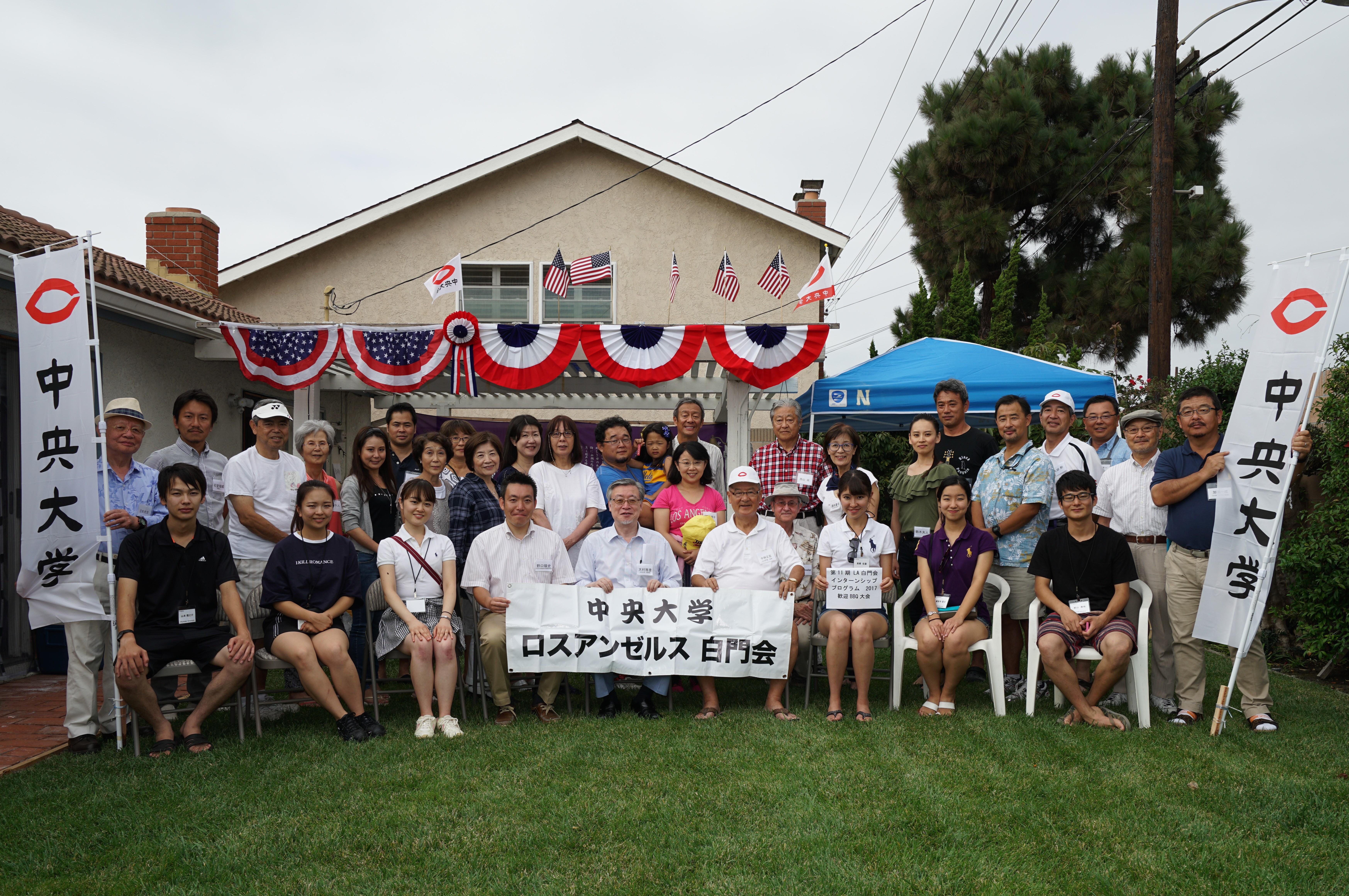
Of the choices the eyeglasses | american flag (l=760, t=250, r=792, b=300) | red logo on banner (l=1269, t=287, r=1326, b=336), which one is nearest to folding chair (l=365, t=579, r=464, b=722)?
the eyeglasses

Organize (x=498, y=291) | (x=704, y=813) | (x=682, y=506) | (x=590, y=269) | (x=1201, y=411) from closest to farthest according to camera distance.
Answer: (x=704, y=813) < (x=1201, y=411) < (x=682, y=506) < (x=590, y=269) < (x=498, y=291)

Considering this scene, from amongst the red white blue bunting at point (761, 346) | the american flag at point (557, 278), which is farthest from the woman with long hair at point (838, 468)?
the american flag at point (557, 278)

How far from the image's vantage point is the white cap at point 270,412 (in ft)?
17.2

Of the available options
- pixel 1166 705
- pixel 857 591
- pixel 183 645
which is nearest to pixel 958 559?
pixel 857 591

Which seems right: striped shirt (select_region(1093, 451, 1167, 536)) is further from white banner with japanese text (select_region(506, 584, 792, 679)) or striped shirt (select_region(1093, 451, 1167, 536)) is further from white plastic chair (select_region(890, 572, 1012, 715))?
white banner with japanese text (select_region(506, 584, 792, 679))

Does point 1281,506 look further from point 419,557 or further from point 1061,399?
point 419,557

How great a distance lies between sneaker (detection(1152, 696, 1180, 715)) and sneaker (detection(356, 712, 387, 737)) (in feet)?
14.8

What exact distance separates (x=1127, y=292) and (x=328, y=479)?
17.5 meters

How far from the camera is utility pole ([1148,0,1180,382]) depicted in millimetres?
Answer: 9062

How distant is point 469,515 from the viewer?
18.2ft

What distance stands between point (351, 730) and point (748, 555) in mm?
2452

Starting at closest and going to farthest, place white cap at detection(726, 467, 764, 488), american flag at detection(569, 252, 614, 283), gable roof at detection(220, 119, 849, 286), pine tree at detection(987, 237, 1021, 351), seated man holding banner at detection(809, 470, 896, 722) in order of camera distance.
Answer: seated man holding banner at detection(809, 470, 896, 722), white cap at detection(726, 467, 764, 488), american flag at detection(569, 252, 614, 283), gable roof at detection(220, 119, 849, 286), pine tree at detection(987, 237, 1021, 351)

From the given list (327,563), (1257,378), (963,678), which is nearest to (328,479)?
(327,563)

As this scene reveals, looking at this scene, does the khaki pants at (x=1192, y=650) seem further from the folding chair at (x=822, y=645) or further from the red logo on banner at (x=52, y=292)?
the red logo on banner at (x=52, y=292)
